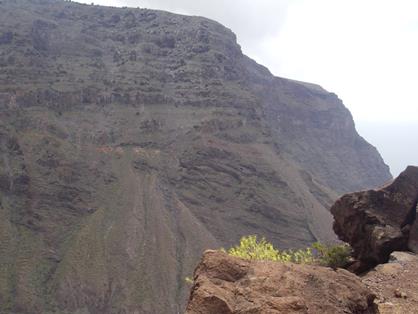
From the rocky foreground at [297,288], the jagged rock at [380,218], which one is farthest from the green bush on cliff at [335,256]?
the rocky foreground at [297,288]

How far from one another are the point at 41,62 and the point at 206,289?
125832 mm

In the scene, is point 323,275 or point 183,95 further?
point 183,95

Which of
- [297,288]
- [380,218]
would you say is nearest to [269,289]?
[297,288]

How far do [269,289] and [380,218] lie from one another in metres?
10.8

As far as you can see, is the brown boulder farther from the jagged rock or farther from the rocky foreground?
the jagged rock

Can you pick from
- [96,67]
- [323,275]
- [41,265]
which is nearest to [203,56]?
[96,67]

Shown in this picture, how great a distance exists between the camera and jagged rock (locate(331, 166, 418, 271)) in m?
20.2

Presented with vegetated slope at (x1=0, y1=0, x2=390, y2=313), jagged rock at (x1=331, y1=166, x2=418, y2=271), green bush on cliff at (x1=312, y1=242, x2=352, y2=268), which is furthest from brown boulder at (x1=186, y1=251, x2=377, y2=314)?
vegetated slope at (x1=0, y1=0, x2=390, y2=313)

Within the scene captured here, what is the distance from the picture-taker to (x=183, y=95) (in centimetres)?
13488

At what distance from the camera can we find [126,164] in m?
112

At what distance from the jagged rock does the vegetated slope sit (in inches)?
2666

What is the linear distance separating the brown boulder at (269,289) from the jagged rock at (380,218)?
7.12 m

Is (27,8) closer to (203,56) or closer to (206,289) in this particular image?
(203,56)

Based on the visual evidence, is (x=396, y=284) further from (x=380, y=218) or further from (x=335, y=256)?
(x=335, y=256)
